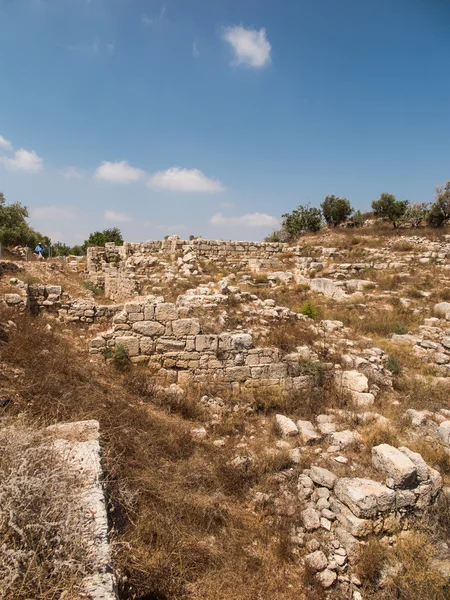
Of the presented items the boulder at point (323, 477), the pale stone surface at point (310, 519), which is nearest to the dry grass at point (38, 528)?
the pale stone surface at point (310, 519)

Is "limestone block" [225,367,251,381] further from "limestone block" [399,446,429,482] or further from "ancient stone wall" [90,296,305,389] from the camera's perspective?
"limestone block" [399,446,429,482]

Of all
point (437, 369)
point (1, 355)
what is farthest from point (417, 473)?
point (1, 355)

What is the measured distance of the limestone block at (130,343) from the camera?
6332mm

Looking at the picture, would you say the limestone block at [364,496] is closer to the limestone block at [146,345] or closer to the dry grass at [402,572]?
the dry grass at [402,572]

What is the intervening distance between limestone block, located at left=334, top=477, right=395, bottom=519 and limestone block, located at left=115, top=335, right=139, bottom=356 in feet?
13.5

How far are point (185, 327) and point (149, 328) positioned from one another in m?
0.70

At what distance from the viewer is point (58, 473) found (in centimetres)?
230

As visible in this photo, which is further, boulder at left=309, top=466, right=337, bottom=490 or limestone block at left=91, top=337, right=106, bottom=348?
limestone block at left=91, top=337, right=106, bottom=348

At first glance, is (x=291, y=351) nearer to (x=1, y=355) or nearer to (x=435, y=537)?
(x=435, y=537)

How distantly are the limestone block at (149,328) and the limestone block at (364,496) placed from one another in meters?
3.98

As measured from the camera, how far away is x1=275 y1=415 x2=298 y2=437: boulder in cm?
517

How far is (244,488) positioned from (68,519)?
2602mm

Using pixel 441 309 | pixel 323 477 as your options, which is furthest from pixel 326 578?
pixel 441 309

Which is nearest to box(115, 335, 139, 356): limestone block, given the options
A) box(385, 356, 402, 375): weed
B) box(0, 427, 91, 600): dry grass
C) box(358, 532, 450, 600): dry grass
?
box(0, 427, 91, 600): dry grass
